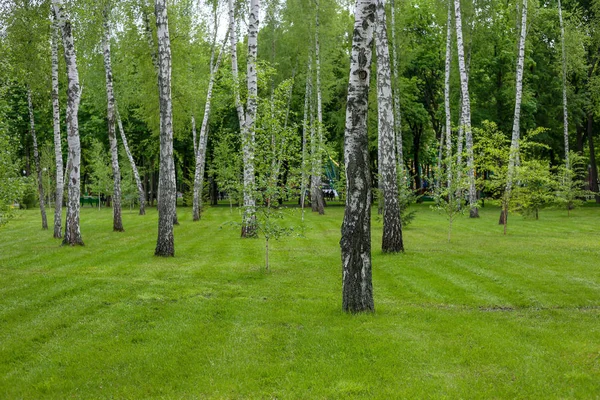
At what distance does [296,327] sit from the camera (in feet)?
25.8

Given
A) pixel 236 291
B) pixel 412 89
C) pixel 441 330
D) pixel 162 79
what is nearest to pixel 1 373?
pixel 236 291

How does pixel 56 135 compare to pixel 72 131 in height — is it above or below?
above

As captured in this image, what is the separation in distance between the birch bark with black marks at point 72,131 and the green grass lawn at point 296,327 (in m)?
2.32

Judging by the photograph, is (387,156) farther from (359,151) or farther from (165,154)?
(359,151)

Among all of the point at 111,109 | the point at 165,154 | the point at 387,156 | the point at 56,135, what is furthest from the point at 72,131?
the point at 387,156

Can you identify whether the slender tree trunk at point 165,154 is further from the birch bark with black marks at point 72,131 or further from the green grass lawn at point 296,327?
the birch bark with black marks at point 72,131

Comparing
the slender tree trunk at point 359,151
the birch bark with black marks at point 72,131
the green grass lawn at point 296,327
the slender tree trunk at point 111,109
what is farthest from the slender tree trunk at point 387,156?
the slender tree trunk at point 111,109

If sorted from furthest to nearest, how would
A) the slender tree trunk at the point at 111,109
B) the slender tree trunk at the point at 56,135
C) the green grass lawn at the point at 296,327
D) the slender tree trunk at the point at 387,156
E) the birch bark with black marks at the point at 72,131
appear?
1. the slender tree trunk at the point at 111,109
2. the slender tree trunk at the point at 56,135
3. the birch bark with black marks at the point at 72,131
4. the slender tree trunk at the point at 387,156
5. the green grass lawn at the point at 296,327

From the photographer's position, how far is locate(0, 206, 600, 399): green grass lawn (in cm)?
579

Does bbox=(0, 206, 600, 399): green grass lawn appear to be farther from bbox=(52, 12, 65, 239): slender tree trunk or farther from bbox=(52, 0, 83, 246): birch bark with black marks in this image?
bbox=(52, 12, 65, 239): slender tree trunk

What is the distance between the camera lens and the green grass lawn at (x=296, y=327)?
579 cm

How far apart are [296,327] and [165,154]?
8.68 m

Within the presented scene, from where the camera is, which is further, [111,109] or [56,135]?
[111,109]

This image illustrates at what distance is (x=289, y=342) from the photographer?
718 centimetres
